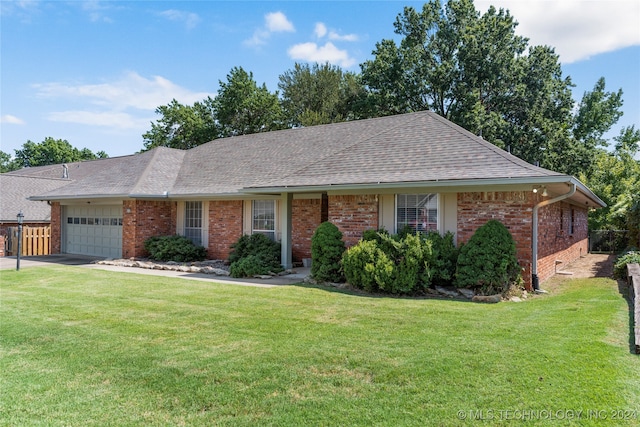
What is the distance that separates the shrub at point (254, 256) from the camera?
474 inches

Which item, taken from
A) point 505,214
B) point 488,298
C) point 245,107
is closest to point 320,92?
point 245,107

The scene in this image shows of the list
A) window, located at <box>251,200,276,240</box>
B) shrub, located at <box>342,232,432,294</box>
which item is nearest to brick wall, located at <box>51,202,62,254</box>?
window, located at <box>251,200,276,240</box>

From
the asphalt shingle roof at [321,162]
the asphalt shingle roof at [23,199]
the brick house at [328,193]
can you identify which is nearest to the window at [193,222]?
the brick house at [328,193]

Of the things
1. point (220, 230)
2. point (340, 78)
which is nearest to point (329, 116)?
point (340, 78)

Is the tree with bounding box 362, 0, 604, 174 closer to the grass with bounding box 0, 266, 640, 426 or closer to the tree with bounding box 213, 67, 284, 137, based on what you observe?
the tree with bounding box 213, 67, 284, 137

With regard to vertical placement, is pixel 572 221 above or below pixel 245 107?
below

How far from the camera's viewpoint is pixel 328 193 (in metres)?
11.5

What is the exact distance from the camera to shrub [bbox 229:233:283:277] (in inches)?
474

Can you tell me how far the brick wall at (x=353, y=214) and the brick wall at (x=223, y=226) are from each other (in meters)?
4.97

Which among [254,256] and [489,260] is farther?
[254,256]

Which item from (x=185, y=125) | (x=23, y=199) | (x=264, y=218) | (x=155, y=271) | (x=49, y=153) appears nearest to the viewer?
(x=155, y=271)

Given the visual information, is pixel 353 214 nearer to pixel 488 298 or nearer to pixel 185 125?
pixel 488 298

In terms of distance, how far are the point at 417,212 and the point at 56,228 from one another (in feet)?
55.6

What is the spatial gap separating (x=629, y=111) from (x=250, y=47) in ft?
107
